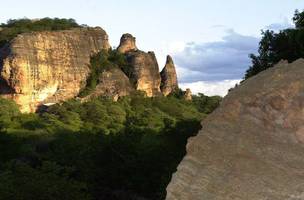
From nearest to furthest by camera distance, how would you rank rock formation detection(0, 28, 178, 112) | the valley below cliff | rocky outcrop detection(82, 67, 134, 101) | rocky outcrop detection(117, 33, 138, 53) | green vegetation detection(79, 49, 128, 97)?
1. the valley below cliff
2. rock formation detection(0, 28, 178, 112)
3. green vegetation detection(79, 49, 128, 97)
4. rocky outcrop detection(82, 67, 134, 101)
5. rocky outcrop detection(117, 33, 138, 53)

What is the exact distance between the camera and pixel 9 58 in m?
72.7

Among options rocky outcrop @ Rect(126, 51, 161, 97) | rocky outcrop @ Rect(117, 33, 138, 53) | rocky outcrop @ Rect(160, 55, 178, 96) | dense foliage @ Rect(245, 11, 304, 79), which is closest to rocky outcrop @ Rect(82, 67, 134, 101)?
rocky outcrop @ Rect(126, 51, 161, 97)

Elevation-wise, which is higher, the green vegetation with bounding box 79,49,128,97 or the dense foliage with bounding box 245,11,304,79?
the green vegetation with bounding box 79,49,128,97

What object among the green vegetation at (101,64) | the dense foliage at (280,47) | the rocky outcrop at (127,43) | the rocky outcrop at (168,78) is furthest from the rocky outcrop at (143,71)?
the dense foliage at (280,47)

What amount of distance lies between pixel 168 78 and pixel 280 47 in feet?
239

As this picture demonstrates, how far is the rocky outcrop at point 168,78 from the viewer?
96.2 meters

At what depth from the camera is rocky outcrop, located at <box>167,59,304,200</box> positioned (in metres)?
6.86

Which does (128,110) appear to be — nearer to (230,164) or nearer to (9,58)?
(9,58)

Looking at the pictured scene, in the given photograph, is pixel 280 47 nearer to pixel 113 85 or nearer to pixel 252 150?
pixel 252 150

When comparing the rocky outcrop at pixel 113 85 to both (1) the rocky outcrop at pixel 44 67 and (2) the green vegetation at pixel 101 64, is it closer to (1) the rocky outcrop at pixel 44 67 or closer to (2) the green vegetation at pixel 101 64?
(2) the green vegetation at pixel 101 64

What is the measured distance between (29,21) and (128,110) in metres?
23.5

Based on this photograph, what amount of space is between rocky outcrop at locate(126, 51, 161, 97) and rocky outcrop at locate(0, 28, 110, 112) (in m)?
7.98

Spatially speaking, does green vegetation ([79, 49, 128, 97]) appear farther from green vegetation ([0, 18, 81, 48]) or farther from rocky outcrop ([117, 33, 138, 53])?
green vegetation ([0, 18, 81, 48])

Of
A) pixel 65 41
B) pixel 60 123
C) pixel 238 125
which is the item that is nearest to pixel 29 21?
pixel 65 41
